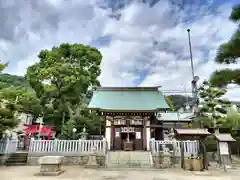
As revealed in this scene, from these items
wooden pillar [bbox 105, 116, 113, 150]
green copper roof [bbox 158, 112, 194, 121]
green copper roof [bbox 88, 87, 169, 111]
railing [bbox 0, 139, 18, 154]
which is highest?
green copper roof [bbox 88, 87, 169, 111]

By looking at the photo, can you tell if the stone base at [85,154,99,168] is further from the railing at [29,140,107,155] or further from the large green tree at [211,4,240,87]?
the large green tree at [211,4,240,87]

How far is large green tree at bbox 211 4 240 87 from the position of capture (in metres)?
6.25

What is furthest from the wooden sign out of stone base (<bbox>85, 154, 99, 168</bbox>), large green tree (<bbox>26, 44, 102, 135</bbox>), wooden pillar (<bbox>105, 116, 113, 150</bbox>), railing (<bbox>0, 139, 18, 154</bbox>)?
railing (<bbox>0, 139, 18, 154</bbox>)

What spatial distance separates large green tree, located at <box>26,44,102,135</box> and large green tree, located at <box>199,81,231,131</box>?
1106 centimetres

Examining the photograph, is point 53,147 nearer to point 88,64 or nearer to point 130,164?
point 130,164

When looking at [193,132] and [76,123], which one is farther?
[76,123]

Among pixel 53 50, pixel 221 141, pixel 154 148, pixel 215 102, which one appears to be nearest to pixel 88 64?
pixel 53 50

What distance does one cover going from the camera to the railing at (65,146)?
35.8ft

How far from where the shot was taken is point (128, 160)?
34.7 ft

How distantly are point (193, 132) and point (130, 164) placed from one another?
4.11m

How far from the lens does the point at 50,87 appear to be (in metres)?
15.5

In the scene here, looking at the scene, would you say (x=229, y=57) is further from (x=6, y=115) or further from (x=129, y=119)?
(x=6, y=115)

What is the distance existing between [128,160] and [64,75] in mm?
9742

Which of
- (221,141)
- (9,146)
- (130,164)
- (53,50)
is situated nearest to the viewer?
(221,141)
